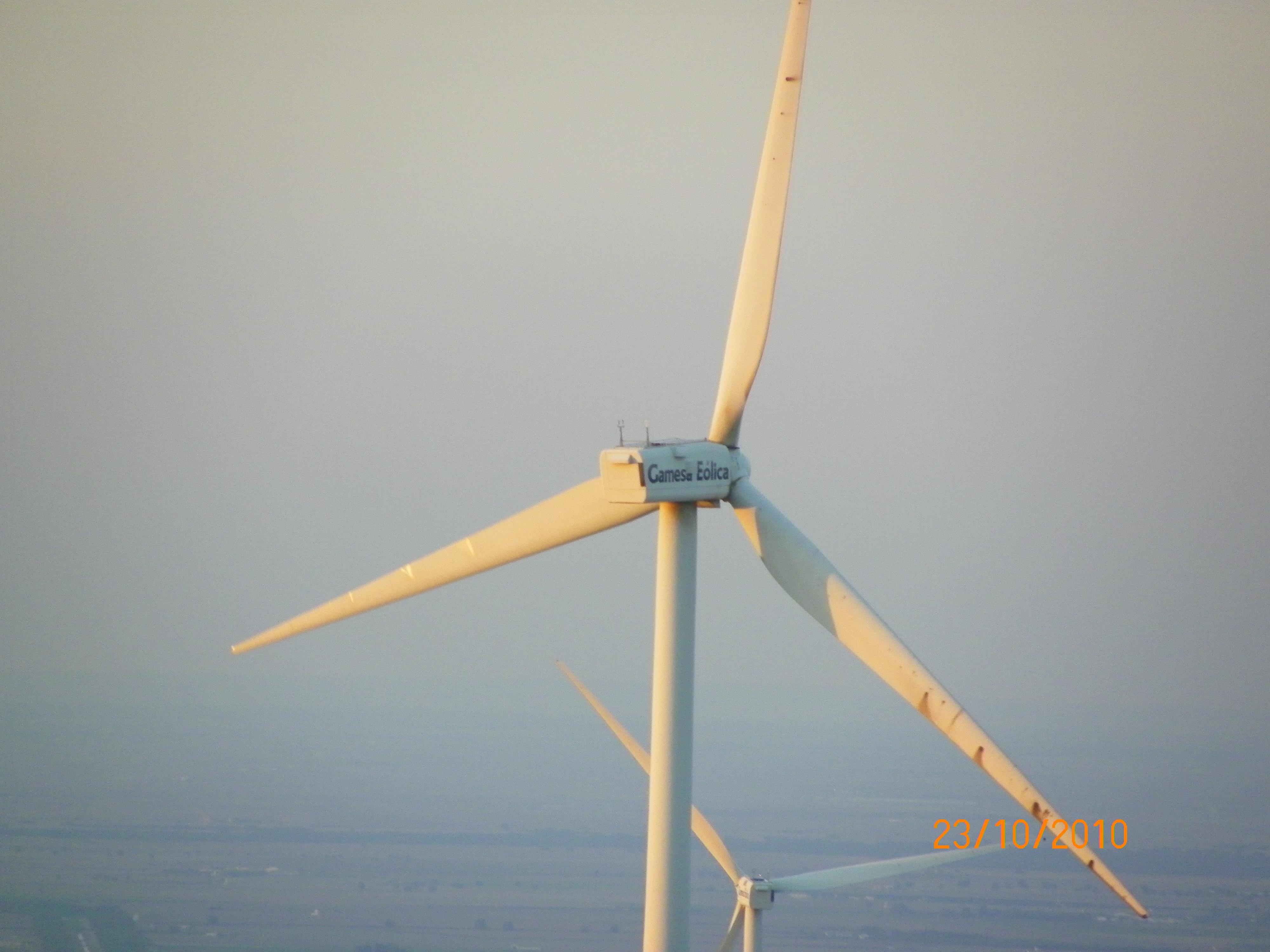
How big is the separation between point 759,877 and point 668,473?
10.5 m

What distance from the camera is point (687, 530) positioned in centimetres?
1652

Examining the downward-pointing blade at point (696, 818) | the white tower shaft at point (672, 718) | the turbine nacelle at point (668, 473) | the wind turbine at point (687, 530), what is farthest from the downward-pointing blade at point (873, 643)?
the downward-pointing blade at point (696, 818)

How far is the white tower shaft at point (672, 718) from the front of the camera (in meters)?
16.4

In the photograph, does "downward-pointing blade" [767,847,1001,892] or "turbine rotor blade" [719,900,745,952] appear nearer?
"downward-pointing blade" [767,847,1001,892]

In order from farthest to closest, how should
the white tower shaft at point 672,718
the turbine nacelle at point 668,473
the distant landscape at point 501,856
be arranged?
1. the distant landscape at point 501,856
2. the white tower shaft at point 672,718
3. the turbine nacelle at point 668,473

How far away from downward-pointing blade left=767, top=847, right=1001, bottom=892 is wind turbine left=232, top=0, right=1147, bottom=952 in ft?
24.5

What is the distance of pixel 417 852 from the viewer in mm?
74250

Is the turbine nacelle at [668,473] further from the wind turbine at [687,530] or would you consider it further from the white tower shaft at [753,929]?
the white tower shaft at [753,929]

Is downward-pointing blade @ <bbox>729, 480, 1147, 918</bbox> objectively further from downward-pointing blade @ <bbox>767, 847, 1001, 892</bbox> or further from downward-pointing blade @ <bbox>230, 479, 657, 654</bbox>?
downward-pointing blade @ <bbox>767, 847, 1001, 892</bbox>

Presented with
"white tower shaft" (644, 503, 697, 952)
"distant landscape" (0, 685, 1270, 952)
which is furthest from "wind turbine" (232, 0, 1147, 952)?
"distant landscape" (0, 685, 1270, 952)

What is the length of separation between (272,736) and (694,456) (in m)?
78.9

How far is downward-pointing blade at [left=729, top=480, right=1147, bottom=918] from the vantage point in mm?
13844

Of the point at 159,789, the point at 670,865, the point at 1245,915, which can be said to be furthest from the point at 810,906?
the point at 670,865

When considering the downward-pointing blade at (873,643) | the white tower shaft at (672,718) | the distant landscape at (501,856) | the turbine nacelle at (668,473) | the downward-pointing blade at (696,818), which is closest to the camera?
the downward-pointing blade at (873,643)
